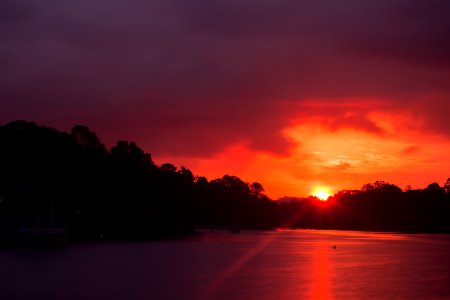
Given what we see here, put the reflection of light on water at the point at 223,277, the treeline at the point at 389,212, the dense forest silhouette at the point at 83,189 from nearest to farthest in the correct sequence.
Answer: the reflection of light on water at the point at 223,277
the dense forest silhouette at the point at 83,189
the treeline at the point at 389,212

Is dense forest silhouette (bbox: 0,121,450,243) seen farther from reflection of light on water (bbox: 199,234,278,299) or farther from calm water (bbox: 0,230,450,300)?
reflection of light on water (bbox: 199,234,278,299)

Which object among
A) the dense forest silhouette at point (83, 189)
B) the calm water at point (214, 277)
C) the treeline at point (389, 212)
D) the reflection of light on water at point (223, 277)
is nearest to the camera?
the calm water at point (214, 277)

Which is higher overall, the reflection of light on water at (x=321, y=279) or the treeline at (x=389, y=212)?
the treeline at (x=389, y=212)

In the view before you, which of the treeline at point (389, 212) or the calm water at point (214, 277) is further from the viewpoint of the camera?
the treeline at point (389, 212)

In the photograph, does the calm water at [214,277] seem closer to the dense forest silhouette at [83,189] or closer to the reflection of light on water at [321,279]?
the reflection of light on water at [321,279]

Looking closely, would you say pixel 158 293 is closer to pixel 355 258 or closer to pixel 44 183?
pixel 355 258

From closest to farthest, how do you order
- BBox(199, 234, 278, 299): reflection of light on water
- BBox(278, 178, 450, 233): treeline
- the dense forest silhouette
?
BBox(199, 234, 278, 299): reflection of light on water
the dense forest silhouette
BBox(278, 178, 450, 233): treeline

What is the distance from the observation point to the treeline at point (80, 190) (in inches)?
2128

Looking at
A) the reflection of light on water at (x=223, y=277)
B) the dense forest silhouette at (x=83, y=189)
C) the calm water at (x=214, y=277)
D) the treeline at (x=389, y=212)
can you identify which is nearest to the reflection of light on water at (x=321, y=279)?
the calm water at (x=214, y=277)

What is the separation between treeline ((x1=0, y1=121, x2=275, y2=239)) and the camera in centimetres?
5406

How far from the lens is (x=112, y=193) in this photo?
238ft

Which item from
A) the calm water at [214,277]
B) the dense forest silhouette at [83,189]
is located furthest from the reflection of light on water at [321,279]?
the dense forest silhouette at [83,189]

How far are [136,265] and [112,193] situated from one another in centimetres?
3788

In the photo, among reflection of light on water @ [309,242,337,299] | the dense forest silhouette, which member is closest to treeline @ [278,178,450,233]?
the dense forest silhouette
